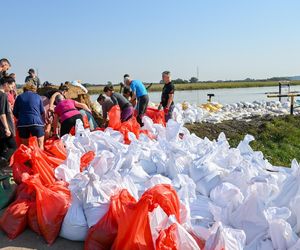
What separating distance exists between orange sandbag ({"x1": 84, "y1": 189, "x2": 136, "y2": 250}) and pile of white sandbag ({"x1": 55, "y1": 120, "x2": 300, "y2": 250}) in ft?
0.42

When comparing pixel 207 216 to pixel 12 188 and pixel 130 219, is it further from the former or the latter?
pixel 12 188

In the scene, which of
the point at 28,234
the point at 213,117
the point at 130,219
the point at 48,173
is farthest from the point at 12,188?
the point at 213,117

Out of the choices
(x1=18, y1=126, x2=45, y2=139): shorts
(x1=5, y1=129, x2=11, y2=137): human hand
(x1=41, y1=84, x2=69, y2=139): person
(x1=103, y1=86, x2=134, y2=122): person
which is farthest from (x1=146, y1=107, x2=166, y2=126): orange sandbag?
(x1=5, y1=129, x2=11, y2=137): human hand

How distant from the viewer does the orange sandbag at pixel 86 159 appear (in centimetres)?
438

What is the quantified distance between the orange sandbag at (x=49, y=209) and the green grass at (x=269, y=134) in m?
5.26

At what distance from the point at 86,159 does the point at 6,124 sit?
142 cm

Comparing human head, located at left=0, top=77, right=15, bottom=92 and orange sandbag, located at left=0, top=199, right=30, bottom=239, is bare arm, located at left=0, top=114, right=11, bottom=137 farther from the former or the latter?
orange sandbag, located at left=0, top=199, right=30, bottom=239

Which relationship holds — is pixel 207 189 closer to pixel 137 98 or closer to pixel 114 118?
pixel 114 118

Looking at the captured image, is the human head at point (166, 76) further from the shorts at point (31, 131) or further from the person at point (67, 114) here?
the shorts at point (31, 131)

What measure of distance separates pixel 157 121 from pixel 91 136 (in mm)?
3045

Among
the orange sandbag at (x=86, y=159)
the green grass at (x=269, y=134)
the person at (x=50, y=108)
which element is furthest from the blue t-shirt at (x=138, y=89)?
the orange sandbag at (x=86, y=159)

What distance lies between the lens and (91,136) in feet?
16.9

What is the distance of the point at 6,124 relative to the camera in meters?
5.24

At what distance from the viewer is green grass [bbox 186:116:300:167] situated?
27.5 ft
